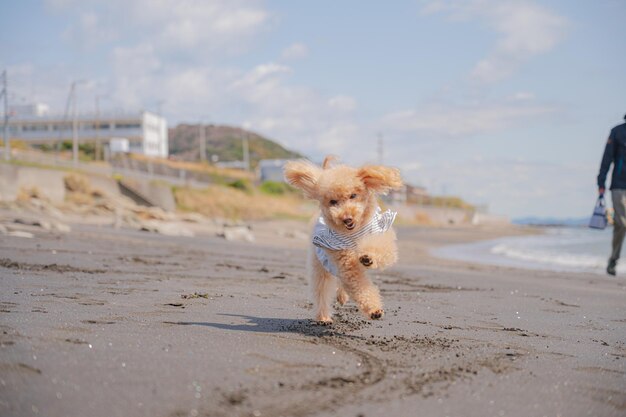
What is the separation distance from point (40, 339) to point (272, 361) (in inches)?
50.1

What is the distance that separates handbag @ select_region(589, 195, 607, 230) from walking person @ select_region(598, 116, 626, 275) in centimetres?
19

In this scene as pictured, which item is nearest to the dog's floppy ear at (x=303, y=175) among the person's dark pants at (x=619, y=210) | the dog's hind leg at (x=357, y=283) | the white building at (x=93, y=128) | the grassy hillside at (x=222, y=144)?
the dog's hind leg at (x=357, y=283)

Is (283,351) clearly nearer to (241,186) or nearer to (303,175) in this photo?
(303,175)

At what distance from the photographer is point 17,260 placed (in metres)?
7.57

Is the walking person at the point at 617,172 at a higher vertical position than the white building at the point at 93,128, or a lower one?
lower

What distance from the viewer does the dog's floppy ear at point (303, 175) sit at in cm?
469

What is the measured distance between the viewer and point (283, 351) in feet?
11.5

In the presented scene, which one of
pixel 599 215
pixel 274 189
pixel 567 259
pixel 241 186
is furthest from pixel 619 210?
pixel 274 189

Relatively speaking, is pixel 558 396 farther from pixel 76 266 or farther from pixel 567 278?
pixel 567 278

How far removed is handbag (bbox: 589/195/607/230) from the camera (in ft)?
32.6

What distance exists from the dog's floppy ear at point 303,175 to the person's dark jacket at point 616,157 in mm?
6690

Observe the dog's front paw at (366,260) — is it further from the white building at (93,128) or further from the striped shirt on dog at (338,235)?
the white building at (93,128)

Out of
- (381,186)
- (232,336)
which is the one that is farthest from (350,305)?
(232,336)


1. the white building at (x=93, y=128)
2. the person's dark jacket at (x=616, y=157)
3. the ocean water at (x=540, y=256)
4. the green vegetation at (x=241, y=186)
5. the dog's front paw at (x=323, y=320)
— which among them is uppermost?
the white building at (x=93, y=128)
